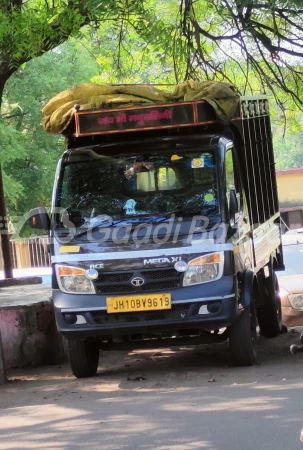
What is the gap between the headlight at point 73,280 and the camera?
9.05 metres

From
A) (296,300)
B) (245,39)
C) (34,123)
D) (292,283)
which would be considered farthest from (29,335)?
(34,123)

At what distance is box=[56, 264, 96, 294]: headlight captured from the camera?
9.05 meters

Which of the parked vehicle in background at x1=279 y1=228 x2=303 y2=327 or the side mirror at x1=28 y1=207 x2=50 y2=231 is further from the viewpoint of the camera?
the parked vehicle in background at x1=279 y1=228 x2=303 y2=327

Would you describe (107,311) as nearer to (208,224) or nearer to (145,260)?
(145,260)

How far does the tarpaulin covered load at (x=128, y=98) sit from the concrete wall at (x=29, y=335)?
247cm

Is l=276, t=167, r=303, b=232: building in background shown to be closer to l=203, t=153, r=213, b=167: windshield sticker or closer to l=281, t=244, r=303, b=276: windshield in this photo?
l=281, t=244, r=303, b=276: windshield

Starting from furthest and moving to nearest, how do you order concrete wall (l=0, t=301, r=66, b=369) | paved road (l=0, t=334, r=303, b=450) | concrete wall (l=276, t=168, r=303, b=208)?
concrete wall (l=276, t=168, r=303, b=208) → concrete wall (l=0, t=301, r=66, b=369) → paved road (l=0, t=334, r=303, b=450)

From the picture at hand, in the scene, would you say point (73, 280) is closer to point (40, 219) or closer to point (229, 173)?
point (40, 219)

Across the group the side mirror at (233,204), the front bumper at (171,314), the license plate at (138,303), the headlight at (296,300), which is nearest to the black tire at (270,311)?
the headlight at (296,300)

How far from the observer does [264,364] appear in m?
10.0

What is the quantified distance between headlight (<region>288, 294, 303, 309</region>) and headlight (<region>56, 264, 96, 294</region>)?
319cm

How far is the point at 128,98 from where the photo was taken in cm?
972

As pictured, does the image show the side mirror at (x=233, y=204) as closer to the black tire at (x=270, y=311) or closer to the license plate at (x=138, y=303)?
the license plate at (x=138, y=303)

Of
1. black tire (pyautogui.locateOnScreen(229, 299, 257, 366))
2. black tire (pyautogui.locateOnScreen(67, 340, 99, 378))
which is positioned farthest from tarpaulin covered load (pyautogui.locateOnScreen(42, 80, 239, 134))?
black tire (pyautogui.locateOnScreen(67, 340, 99, 378))
